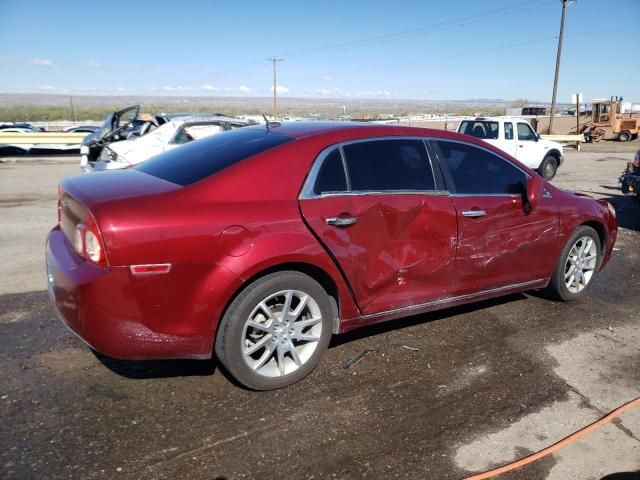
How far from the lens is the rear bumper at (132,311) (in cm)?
273

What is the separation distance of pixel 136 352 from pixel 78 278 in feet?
1.66

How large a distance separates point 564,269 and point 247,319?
10.4 feet

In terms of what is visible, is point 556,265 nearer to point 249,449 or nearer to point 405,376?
point 405,376

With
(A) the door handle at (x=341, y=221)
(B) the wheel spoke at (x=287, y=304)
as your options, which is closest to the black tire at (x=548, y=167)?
(A) the door handle at (x=341, y=221)

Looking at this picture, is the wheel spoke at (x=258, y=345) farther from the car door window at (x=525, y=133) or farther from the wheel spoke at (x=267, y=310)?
the car door window at (x=525, y=133)

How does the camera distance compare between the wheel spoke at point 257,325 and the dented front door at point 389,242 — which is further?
the dented front door at point 389,242

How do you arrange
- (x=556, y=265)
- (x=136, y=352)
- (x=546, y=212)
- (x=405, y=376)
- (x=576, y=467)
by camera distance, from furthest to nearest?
(x=556, y=265) < (x=546, y=212) < (x=405, y=376) < (x=136, y=352) < (x=576, y=467)

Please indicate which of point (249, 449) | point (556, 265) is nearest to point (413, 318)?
point (556, 265)

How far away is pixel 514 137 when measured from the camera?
14.8m

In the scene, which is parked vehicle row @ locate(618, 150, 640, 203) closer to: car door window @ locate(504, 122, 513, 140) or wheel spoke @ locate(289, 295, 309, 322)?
car door window @ locate(504, 122, 513, 140)

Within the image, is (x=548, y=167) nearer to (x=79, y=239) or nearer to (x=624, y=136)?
(x=79, y=239)

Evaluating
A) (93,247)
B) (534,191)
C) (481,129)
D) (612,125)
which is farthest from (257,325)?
(612,125)

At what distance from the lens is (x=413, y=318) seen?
14.9ft

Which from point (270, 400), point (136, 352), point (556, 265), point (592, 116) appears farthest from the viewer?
point (592, 116)
